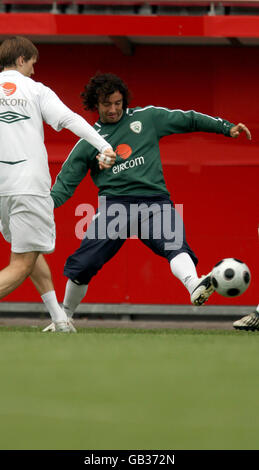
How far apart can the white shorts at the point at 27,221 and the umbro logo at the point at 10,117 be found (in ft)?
1.60

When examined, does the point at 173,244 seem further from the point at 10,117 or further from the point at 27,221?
the point at 10,117

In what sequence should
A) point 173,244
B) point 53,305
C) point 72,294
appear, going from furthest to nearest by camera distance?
point 72,294, point 53,305, point 173,244

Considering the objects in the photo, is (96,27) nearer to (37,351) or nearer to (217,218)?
(217,218)

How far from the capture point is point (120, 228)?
7562 millimetres

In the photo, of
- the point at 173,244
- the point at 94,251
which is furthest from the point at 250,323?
the point at 94,251

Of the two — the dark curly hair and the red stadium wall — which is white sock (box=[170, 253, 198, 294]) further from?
the red stadium wall

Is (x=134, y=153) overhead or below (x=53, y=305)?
overhead

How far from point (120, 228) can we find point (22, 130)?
1067mm

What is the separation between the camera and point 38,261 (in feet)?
24.8

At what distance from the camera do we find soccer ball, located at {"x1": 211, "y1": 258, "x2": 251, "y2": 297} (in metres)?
6.81

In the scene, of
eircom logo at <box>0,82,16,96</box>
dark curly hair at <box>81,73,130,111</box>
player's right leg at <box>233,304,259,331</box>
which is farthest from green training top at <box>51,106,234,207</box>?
player's right leg at <box>233,304,259,331</box>

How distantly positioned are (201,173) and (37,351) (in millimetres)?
4865

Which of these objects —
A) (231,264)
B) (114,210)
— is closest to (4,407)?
(231,264)

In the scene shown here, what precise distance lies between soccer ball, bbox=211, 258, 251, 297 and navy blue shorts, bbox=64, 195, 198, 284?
53cm
